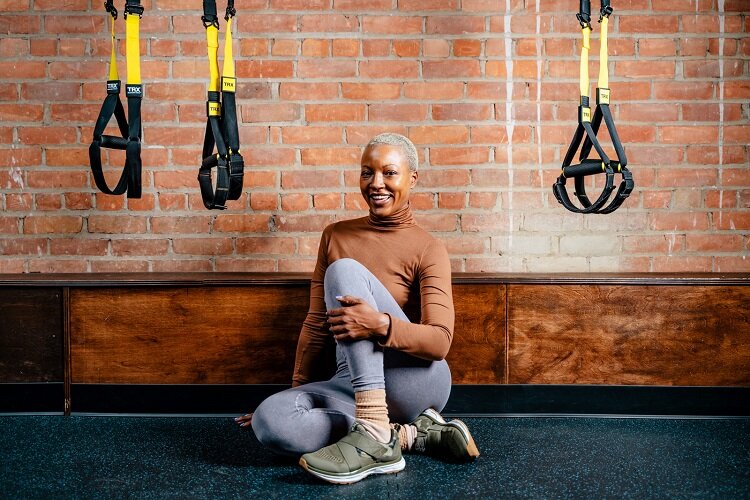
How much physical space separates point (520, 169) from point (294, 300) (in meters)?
1.04

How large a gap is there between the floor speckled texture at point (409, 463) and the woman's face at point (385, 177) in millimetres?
782

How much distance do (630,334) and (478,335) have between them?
0.55 meters

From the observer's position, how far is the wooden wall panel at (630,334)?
2324 millimetres

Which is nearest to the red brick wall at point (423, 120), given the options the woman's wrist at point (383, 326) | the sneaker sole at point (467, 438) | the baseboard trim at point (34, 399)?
the baseboard trim at point (34, 399)

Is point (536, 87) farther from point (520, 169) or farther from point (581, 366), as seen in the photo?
point (581, 366)

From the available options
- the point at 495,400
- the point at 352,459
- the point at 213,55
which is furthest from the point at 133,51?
the point at 495,400

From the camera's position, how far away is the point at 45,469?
1.85m

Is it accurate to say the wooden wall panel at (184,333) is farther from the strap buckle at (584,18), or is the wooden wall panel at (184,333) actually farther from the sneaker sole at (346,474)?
the strap buckle at (584,18)

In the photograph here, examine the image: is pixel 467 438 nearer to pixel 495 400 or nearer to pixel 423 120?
pixel 495 400

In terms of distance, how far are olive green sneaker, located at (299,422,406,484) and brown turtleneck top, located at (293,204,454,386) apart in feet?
1.13

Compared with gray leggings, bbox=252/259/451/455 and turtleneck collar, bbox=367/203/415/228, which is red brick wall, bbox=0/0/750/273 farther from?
gray leggings, bbox=252/259/451/455

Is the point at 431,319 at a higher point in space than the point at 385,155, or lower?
lower

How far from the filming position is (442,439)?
1.91 m

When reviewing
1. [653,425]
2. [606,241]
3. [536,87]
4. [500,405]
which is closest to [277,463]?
[500,405]
